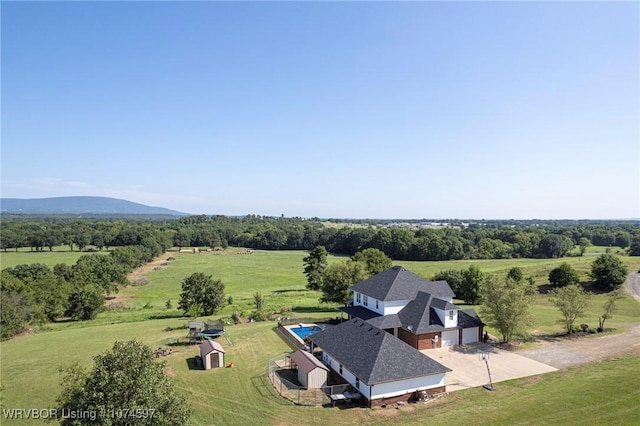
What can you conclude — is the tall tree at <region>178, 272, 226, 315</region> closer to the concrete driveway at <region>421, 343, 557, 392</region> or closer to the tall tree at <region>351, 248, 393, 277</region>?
the tall tree at <region>351, 248, 393, 277</region>

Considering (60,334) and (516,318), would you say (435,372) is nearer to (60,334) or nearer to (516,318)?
(516,318)

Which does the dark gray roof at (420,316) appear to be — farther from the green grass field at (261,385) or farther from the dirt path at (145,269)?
the dirt path at (145,269)

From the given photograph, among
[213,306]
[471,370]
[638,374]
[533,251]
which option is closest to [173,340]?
[213,306]

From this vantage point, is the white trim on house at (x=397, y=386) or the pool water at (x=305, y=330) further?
the pool water at (x=305, y=330)

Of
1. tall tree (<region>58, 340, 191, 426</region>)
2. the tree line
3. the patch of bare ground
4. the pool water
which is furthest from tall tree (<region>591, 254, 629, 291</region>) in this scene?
the tree line

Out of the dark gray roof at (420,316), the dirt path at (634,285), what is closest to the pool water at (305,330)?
the dark gray roof at (420,316)

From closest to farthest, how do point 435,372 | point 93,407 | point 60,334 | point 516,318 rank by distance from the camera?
point 93,407, point 435,372, point 516,318, point 60,334

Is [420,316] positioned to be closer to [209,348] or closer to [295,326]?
[295,326]
